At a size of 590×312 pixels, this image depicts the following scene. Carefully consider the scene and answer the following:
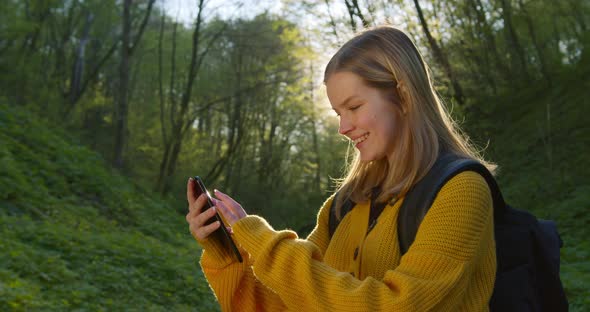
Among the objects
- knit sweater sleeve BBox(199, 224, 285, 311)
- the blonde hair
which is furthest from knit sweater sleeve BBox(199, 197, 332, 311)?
the blonde hair

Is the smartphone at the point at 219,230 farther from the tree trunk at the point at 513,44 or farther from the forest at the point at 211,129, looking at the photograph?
the tree trunk at the point at 513,44

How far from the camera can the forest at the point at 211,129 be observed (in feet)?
23.4

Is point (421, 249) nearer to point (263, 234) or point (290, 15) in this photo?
point (263, 234)

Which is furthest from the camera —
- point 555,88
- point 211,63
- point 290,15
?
point 211,63

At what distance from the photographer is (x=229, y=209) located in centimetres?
200

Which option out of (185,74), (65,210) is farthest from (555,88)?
(185,74)

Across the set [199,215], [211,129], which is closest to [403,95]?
[199,215]

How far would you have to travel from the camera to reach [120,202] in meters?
12.3

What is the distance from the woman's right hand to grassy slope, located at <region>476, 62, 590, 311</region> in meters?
4.78

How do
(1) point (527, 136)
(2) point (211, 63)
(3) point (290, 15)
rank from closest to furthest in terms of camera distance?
(1) point (527, 136) → (3) point (290, 15) → (2) point (211, 63)

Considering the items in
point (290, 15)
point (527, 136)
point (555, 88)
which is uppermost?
point (290, 15)

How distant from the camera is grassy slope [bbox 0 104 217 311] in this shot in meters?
5.98

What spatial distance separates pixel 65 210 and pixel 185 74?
21951mm

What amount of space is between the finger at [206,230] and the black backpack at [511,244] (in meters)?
0.62
